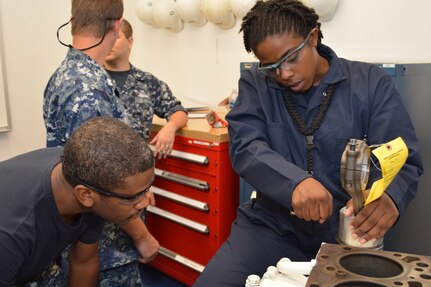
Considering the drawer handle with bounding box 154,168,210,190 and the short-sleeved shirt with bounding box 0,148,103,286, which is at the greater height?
the short-sleeved shirt with bounding box 0,148,103,286

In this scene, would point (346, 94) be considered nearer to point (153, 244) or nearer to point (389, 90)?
point (389, 90)

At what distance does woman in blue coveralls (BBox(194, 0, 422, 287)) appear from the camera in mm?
1190

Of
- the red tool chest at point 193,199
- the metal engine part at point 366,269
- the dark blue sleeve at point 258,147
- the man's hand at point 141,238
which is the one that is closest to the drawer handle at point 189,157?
the red tool chest at point 193,199

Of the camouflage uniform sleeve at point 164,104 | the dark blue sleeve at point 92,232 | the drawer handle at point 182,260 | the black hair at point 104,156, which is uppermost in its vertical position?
the black hair at point 104,156

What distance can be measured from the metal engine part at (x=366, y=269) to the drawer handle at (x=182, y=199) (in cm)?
118

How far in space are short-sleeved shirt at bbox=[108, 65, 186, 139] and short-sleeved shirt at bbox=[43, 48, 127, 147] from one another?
1.58 feet

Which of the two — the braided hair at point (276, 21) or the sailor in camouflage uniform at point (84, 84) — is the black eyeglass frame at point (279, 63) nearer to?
the braided hair at point (276, 21)

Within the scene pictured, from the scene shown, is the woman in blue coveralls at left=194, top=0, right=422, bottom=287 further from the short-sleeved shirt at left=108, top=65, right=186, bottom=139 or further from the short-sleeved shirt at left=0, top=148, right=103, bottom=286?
the short-sleeved shirt at left=108, top=65, right=186, bottom=139

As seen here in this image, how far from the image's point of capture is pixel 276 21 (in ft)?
4.16

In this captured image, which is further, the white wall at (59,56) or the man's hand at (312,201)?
the white wall at (59,56)

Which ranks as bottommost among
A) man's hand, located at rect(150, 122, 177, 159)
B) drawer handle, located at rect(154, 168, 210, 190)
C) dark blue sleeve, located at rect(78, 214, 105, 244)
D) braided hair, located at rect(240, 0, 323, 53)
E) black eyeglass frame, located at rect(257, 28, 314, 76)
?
drawer handle, located at rect(154, 168, 210, 190)

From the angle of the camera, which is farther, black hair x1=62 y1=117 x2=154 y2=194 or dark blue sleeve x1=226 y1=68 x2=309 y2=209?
dark blue sleeve x1=226 y1=68 x2=309 y2=209

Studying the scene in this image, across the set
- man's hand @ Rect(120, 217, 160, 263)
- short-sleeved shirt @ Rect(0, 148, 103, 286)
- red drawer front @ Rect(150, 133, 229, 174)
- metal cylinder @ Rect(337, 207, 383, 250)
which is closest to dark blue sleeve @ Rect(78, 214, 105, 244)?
short-sleeved shirt @ Rect(0, 148, 103, 286)

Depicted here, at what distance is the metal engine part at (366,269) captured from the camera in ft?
2.42
